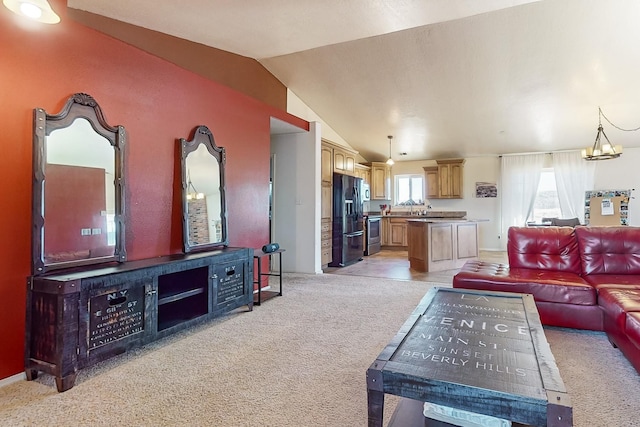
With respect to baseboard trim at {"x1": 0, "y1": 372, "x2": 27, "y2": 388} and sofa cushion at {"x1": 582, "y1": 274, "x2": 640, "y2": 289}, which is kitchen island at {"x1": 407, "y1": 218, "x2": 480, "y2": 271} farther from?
baseboard trim at {"x1": 0, "y1": 372, "x2": 27, "y2": 388}

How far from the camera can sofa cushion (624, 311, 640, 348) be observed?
208 cm

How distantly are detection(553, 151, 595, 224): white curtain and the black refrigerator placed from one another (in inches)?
193

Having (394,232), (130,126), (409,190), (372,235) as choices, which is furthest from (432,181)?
(130,126)

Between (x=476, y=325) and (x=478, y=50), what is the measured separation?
418cm

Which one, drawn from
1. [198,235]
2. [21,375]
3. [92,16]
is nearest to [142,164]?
[198,235]

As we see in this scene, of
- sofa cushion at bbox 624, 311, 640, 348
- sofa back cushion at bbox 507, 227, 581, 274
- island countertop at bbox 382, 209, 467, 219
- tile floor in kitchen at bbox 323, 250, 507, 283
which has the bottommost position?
tile floor in kitchen at bbox 323, 250, 507, 283

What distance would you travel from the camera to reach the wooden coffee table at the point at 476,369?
1148 millimetres

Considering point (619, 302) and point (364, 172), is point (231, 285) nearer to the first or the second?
point (619, 302)

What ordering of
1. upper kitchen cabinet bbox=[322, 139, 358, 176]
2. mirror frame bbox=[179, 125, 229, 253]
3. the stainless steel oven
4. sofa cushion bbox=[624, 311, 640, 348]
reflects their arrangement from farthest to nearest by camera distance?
1. the stainless steel oven
2. upper kitchen cabinet bbox=[322, 139, 358, 176]
3. mirror frame bbox=[179, 125, 229, 253]
4. sofa cushion bbox=[624, 311, 640, 348]

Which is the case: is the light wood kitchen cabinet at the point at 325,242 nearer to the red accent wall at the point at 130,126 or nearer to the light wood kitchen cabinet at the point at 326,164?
the light wood kitchen cabinet at the point at 326,164

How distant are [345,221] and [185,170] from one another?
359 centimetres

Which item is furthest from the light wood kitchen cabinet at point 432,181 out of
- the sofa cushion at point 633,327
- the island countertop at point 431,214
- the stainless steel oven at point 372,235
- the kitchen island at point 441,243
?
the sofa cushion at point 633,327

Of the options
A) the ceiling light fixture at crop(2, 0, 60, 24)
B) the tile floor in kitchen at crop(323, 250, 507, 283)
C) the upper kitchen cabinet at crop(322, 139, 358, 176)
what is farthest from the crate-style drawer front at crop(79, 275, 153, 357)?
the upper kitchen cabinet at crop(322, 139, 358, 176)

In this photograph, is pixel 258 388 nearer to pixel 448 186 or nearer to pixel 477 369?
pixel 477 369
